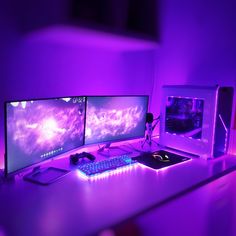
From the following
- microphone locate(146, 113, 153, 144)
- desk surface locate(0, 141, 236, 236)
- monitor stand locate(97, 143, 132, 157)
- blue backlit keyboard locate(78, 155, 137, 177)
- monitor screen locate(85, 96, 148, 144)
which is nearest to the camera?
desk surface locate(0, 141, 236, 236)

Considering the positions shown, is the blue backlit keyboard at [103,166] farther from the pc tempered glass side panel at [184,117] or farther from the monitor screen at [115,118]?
the pc tempered glass side panel at [184,117]

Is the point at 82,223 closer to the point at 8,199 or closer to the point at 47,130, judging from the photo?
the point at 8,199

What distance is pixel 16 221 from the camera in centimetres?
89

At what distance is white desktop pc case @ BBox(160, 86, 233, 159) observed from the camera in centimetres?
155

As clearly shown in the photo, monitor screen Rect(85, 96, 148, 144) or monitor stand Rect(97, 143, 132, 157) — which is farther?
monitor stand Rect(97, 143, 132, 157)

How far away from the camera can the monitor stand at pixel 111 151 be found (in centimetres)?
169

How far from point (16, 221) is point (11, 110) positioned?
1.50 feet

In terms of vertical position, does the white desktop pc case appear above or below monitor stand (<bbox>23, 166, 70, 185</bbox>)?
above

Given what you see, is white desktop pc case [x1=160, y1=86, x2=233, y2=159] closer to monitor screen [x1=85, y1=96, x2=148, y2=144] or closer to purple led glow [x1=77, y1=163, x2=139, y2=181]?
monitor screen [x1=85, y1=96, x2=148, y2=144]

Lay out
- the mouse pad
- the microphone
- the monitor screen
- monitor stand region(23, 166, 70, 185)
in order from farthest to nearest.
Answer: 1. the microphone
2. the monitor screen
3. the mouse pad
4. monitor stand region(23, 166, 70, 185)

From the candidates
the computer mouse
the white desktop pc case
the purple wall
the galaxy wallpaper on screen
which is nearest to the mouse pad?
the computer mouse

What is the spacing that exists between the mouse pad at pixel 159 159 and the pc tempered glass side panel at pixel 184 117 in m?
0.18

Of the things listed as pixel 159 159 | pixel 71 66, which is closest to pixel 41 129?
pixel 71 66

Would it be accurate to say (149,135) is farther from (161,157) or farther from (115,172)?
(115,172)
